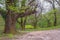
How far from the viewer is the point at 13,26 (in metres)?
17.5

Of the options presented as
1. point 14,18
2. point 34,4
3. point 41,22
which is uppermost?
point 34,4

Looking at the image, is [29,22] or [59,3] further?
[29,22]

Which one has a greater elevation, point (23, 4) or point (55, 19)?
point (23, 4)

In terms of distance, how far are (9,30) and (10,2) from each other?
8.88 ft

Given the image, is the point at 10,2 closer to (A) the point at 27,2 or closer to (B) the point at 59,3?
(A) the point at 27,2

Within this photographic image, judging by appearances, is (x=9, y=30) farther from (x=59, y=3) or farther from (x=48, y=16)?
(x=48, y=16)

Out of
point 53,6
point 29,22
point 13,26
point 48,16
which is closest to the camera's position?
point 13,26

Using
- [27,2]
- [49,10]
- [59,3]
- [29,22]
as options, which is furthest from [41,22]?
[27,2]

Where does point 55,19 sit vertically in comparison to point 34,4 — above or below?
below

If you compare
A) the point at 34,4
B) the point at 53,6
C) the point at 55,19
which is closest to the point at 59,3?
the point at 53,6

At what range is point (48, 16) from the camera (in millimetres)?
38281

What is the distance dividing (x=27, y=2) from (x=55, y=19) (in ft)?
63.6

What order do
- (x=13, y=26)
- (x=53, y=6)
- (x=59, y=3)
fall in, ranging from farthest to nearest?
(x=53, y=6)
(x=59, y=3)
(x=13, y=26)

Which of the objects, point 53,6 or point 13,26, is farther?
point 53,6
